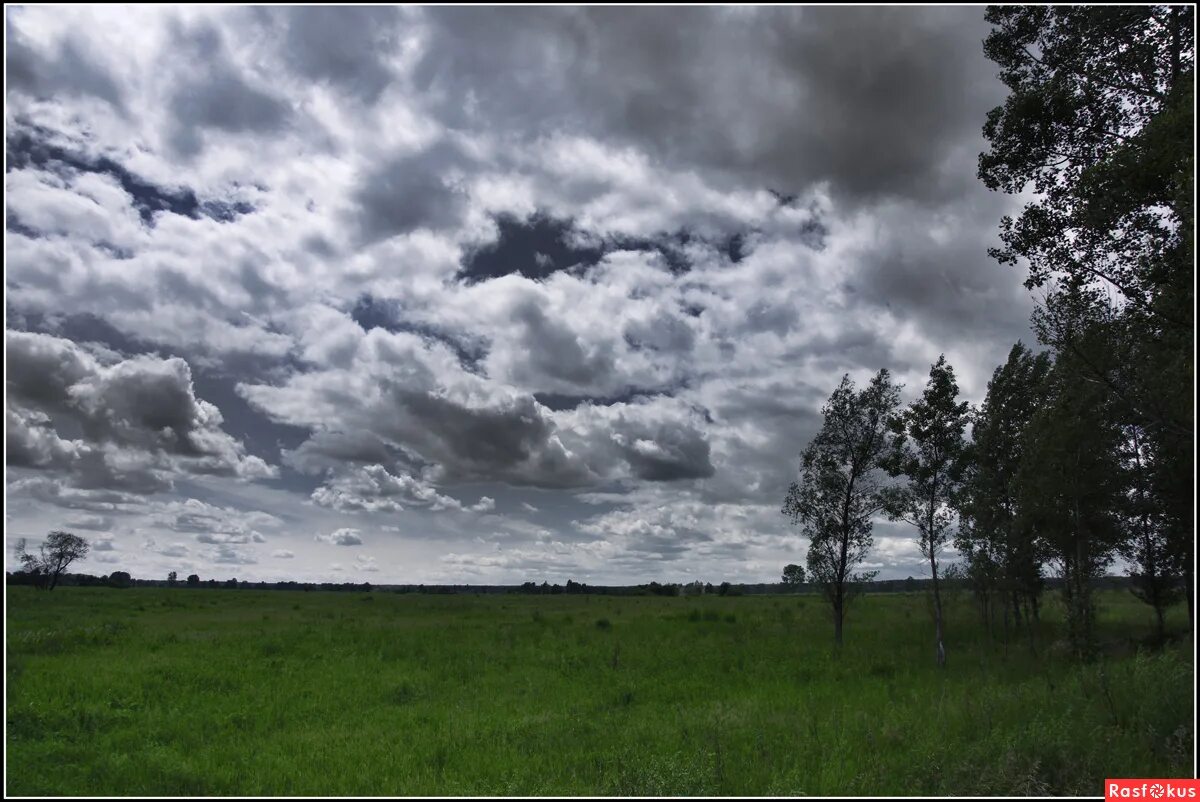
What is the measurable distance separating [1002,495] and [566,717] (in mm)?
30928

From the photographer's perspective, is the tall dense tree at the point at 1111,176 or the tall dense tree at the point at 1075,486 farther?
the tall dense tree at the point at 1075,486

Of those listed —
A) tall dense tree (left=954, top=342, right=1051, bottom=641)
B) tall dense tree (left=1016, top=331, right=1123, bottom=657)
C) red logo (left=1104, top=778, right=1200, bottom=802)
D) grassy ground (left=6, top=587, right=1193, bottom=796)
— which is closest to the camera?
red logo (left=1104, top=778, right=1200, bottom=802)

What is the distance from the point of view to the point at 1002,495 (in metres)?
38.1

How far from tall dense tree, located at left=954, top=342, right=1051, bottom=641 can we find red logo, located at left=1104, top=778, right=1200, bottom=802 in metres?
22.7

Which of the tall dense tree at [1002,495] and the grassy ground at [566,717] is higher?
the tall dense tree at [1002,495]

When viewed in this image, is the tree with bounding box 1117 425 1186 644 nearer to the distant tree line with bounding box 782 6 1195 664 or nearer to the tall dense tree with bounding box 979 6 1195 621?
the distant tree line with bounding box 782 6 1195 664

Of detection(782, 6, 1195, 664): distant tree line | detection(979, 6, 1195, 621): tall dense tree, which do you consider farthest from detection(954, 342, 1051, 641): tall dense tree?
detection(979, 6, 1195, 621): tall dense tree

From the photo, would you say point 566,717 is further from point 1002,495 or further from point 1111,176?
point 1002,495

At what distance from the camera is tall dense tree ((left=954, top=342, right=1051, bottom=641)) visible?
34.1 metres

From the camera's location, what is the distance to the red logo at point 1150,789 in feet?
33.0

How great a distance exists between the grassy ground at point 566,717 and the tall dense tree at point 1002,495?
14.0ft

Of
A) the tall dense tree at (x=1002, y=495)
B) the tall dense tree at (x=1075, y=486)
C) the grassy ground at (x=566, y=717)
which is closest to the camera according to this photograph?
the grassy ground at (x=566, y=717)

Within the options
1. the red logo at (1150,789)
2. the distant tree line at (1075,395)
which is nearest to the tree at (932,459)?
the distant tree line at (1075,395)

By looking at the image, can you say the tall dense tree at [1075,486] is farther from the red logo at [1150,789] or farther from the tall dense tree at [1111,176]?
the red logo at [1150,789]
